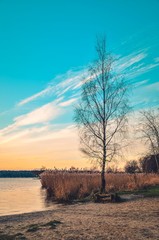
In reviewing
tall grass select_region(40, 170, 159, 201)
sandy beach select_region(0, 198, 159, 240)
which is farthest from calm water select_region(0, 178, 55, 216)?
sandy beach select_region(0, 198, 159, 240)

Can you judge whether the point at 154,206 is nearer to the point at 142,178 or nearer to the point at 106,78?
the point at 106,78

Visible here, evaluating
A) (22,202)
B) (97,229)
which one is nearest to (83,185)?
(22,202)

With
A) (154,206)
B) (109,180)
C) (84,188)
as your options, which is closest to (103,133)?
(84,188)

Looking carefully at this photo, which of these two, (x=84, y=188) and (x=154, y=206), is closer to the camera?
(x=154, y=206)

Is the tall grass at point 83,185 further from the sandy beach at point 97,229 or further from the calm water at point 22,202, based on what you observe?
the sandy beach at point 97,229

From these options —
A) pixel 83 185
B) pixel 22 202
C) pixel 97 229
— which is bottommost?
pixel 97 229

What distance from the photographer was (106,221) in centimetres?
1093

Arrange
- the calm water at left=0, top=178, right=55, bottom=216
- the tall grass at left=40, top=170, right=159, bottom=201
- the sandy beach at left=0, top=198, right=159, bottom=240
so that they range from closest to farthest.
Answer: the sandy beach at left=0, top=198, right=159, bottom=240, the calm water at left=0, top=178, right=55, bottom=216, the tall grass at left=40, top=170, right=159, bottom=201

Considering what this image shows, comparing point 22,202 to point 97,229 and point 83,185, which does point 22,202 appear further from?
point 97,229

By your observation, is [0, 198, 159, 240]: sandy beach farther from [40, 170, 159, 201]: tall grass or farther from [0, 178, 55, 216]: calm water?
[40, 170, 159, 201]: tall grass

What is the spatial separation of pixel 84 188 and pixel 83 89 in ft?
23.7

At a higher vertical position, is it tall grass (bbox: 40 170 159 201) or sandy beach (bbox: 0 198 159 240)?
tall grass (bbox: 40 170 159 201)

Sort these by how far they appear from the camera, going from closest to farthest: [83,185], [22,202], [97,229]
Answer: [97,229] → [83,185] → [22,202]

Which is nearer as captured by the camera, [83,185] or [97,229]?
[97,229]
